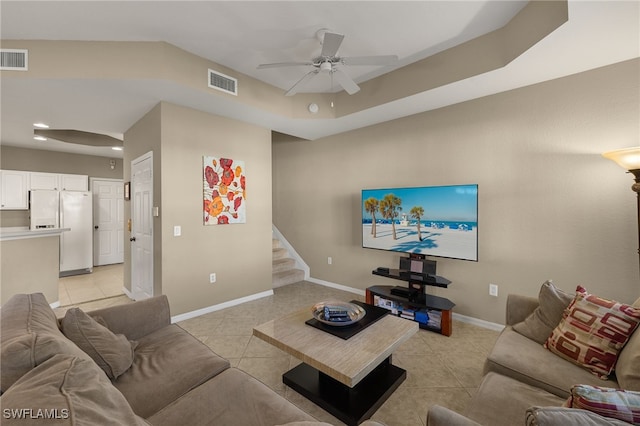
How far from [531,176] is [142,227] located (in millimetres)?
4675

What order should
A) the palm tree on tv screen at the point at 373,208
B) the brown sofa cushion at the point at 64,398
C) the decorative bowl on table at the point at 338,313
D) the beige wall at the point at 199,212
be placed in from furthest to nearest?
the palm tree on tv screen at the point at 373,208 < the beige wall at the point at 199,212 < the decorative bowl on table at the point at 338,313 < the brown sofa cushion at the point at 64,398

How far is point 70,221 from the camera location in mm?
5488

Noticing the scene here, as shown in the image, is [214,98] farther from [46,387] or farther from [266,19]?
[46,387]

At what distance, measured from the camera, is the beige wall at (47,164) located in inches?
201

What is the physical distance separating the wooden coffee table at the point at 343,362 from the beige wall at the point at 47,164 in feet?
21.0

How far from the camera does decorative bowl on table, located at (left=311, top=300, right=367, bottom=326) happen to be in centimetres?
191

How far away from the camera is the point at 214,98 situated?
2.99 m

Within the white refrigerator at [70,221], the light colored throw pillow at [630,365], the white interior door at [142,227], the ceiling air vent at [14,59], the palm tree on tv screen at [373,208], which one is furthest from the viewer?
the white refrigerator at [70,221]

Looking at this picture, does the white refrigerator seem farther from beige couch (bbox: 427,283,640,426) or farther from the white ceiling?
beige couch (bbox: 427,283,640,426)

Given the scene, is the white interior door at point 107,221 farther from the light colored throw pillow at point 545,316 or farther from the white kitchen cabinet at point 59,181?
the light colored throw pillow at point 545,316

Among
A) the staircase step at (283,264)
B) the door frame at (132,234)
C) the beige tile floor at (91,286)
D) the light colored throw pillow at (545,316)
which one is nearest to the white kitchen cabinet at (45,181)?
the beige tile floor at (91,286)

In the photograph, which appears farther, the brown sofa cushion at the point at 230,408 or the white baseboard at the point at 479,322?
the white baseboard at the point at 479,322

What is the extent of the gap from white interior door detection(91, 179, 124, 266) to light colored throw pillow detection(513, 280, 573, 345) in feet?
25.1

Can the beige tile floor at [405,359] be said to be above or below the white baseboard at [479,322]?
below
